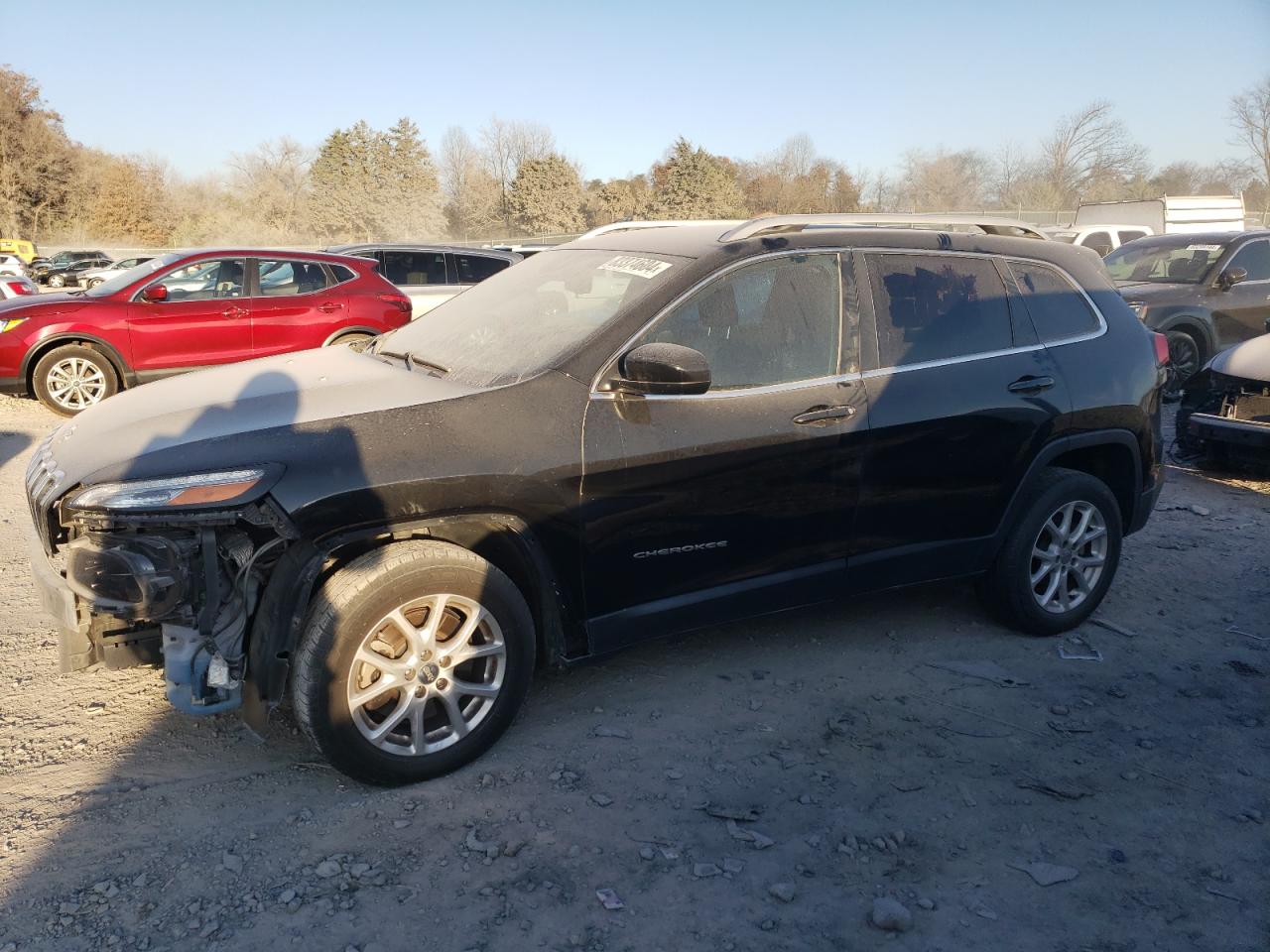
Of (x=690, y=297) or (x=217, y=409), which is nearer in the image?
(x=217, y=409)

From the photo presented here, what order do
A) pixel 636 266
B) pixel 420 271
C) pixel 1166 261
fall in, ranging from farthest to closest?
pixel 420 271 → pixel 1166 261 → pixel 636 266

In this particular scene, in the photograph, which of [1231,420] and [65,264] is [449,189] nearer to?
[65,264]

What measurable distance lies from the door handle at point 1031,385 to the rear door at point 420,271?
9.94 m

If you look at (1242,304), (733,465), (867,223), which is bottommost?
(733,465)

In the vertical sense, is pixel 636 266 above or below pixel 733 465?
above

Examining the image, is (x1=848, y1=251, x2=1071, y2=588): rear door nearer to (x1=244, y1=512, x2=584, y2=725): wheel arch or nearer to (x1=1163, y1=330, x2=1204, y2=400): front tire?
(x1=244, y1=512, x2=584, y2=725): wheel arch

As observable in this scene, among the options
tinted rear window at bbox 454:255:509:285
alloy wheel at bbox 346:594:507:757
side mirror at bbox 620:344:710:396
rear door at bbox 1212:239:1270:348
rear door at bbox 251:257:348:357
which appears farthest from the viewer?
tinted rear window at bbox 454:255:509:285

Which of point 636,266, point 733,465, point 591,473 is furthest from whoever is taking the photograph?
point 636,266

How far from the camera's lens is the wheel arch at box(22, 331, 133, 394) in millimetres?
9469

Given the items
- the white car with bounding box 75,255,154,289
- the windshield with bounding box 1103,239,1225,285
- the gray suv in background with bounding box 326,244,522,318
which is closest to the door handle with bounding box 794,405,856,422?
the windshield with bounding box 1103,239,1225,285

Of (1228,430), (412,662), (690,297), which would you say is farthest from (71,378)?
(1228,430)

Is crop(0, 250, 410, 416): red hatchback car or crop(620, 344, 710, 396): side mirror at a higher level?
crop(0, 250, 410, 416): red hatchback car

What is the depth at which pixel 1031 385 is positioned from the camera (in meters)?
4.27

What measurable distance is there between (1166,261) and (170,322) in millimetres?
11485
